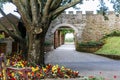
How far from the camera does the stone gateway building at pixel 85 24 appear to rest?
34.4 m

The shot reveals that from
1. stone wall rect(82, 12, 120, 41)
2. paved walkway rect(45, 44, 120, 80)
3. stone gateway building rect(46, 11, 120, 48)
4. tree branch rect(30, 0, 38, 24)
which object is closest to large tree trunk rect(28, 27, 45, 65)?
tree branch rect(30, 0, 38, 24)

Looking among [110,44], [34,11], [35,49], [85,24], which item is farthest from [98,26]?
[34,11]

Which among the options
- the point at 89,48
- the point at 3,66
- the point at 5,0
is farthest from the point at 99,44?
the point at 3,66

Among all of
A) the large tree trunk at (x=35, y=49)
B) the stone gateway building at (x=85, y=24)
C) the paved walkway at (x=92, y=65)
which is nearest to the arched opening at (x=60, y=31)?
the stone gateway building at (x=85, y=24)

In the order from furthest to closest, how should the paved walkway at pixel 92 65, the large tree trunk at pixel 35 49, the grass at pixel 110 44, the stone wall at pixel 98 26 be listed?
the stone wall at pixel 98 26 → the grass at pixel 110 44 → the paved walkway at pixel 92 65 → the large tree trunk at pixel 35 49

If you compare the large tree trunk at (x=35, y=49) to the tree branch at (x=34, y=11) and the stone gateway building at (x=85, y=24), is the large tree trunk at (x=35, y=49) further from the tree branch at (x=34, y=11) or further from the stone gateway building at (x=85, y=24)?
the stone gateway building at (x=85, y=24)

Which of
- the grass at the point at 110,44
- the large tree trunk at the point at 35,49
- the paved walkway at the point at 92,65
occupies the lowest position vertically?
the paved walkway at the point at 92,65

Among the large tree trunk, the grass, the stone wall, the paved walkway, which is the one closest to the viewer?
the large tree trunk

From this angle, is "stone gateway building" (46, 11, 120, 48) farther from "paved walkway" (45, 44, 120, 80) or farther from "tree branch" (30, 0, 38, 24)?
"tree branch" (30, 0, 38, 24)

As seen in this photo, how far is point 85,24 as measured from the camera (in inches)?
1367

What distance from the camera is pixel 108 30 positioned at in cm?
3438

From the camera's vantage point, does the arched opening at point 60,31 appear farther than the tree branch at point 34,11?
Yes

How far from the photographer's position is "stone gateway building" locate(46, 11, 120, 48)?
34438 millimetres

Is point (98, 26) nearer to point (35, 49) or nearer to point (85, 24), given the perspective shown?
point (85, 24)
